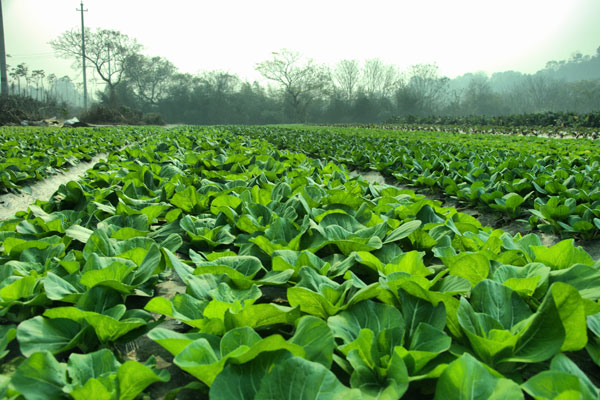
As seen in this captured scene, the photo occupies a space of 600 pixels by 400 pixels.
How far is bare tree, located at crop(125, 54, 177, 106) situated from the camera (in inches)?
2094

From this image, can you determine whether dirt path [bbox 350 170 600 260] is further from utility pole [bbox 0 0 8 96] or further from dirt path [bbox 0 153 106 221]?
utility pole [bbox 0 0 8 96]

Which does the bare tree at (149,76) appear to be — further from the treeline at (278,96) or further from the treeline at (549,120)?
the treeline at (549,120)

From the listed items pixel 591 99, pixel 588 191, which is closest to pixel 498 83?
pixel 591 99

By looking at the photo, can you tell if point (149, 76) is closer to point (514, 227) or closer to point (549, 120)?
point (549, 120)

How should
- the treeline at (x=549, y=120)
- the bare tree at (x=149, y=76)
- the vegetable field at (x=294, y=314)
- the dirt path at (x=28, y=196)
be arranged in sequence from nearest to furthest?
the vegetable field at (x=294, y=314) → the dirt path at (x=28, y=196) → the treeline at (x=549, y=120) → the bare tree at (x=149, y=76)

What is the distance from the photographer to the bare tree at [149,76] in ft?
174

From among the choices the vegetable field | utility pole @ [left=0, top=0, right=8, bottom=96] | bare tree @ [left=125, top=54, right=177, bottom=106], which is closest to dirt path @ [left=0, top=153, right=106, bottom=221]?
the vegetable field

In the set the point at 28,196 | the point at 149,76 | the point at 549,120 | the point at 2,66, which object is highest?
the point at 149,76

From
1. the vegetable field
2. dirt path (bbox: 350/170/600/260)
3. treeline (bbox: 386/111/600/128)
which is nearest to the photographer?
the vegetable field

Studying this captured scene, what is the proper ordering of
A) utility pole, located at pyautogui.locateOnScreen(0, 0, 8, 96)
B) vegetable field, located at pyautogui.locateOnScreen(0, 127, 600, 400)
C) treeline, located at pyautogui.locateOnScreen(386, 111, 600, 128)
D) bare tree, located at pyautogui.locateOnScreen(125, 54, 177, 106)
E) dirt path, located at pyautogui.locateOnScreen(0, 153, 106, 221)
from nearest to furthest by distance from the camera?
vegetable field, located at pyautogui.locateOnScreen(0, 127, 600, 400) < dirt path, located at pyautogui.locateOnScreen(0, 153, 106, 221) < treeline, located at pyautogui.locateOnScreen(386, 111, 600, 128) < utility pole, located at pyautogui.locateOnScreen(0, 0, 8, 96) < bare tree, located at pyautogui.locateOnScreen(125, 54, 177, 106)

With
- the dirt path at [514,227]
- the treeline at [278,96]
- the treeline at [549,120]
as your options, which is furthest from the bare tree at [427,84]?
the dirt path at [514,227]

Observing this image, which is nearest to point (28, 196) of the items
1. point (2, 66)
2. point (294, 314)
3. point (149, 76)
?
point (294, 314)

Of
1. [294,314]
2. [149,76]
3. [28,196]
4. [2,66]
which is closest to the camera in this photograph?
[294,314]

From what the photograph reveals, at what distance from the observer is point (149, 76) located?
55781mm
